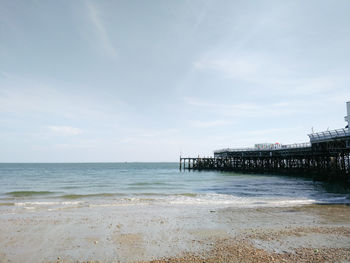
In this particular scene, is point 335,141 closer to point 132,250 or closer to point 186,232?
point 186,232

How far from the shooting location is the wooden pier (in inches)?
1152

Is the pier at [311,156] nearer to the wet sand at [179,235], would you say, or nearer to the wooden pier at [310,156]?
the wooden pier at [310,156]

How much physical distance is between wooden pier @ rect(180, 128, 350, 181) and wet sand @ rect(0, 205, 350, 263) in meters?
17.1

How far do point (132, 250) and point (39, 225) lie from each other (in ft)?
20.2

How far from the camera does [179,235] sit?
9.72 metres

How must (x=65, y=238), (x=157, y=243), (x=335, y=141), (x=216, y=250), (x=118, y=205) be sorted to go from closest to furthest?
(x=216, y=250), (x=157, y=243), (x=65, y=238), (x=118, y=205), (x=335, y=141)

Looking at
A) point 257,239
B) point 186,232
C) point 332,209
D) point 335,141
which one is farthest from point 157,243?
point 335,141

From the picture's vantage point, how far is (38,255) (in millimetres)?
7895

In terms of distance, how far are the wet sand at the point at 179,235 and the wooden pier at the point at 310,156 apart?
1707cm

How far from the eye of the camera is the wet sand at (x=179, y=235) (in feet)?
24.8

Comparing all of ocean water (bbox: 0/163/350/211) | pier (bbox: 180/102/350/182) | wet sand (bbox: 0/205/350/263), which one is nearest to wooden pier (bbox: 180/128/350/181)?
pier (bbox: 180/102/350/182)

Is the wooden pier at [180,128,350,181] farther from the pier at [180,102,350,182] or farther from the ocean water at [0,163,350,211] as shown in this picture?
the ocean water at [0,163,350,211]

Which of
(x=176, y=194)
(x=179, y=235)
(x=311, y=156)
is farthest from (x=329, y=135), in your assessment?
(x=179, y=235)

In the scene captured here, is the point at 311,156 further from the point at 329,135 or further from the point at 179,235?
the point at 179,235
